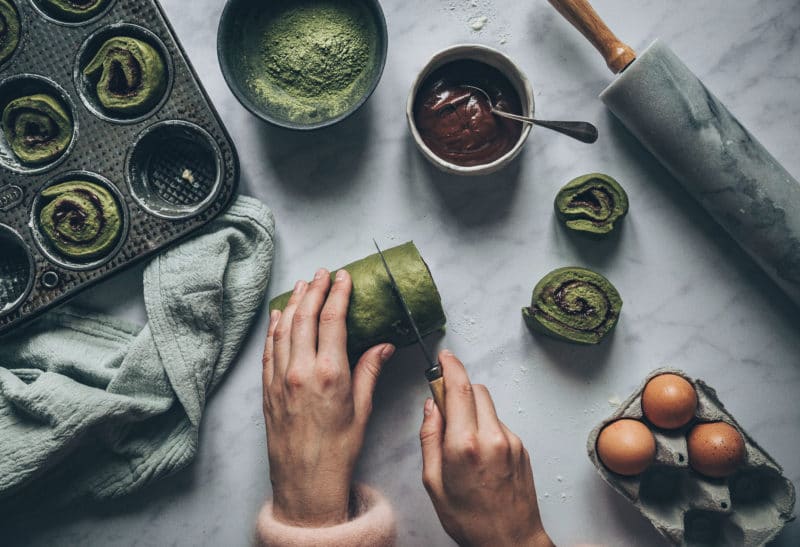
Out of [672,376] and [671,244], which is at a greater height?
[671,244]

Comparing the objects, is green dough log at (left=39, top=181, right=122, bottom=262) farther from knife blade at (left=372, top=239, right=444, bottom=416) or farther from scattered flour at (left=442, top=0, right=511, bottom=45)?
scattered flour at (left=442, top=0, right=511, bottom=45)

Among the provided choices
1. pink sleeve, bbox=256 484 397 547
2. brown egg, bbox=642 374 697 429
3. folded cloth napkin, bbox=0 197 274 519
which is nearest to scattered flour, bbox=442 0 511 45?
folded cloth napkin, bbox=0 197 274 519

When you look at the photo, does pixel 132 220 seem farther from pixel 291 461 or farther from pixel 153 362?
pixel 291 461

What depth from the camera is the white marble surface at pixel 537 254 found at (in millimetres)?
→ 2098

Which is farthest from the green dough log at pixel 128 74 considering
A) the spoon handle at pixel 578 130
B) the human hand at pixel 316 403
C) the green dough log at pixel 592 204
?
the green dough log at pixel 592 204

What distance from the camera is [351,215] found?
213cm

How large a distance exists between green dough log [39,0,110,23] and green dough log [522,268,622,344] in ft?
5.52

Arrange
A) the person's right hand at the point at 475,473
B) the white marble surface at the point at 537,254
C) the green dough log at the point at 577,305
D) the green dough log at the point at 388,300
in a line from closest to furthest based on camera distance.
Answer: the person's right hand at the point at 475,473
the green dough log at the point at 388,300
the green dough log at the point at 577,305
the white marble surface at the point at 537,254

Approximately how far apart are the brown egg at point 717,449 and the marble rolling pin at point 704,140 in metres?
0.55

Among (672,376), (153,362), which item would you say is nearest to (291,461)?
(153,362)

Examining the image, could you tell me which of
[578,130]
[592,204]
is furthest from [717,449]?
[578,130]

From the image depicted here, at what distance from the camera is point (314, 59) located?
1931mm

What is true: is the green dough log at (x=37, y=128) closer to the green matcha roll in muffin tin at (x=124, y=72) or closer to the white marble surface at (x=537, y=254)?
the green matcha roll in muffin tin at (x=124, y=72)

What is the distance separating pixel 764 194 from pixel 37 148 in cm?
236
